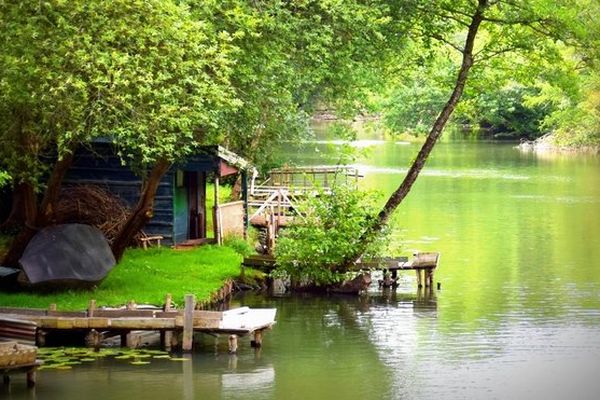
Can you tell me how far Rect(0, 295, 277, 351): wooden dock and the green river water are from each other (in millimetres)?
708

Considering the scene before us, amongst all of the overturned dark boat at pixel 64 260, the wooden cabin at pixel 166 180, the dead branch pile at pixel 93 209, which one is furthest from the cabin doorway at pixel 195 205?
the overturned dark boat at pixel 64 260

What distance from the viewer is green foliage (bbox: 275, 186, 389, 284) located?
31.9 m

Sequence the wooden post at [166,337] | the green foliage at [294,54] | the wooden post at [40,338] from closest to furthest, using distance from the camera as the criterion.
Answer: the wooden post at [40,338]
the wooden post at [166,337]
the green foliage at [294,54]

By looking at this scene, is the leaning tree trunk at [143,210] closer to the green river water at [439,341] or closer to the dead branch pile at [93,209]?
the dead branch pile at [93,209]

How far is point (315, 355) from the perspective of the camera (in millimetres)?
25969

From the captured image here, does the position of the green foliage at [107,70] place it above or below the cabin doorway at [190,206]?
above

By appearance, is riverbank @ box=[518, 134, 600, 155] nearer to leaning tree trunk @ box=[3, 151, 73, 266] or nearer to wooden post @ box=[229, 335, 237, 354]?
leaning tree trunk @ box=[3, 151, 73, 266]

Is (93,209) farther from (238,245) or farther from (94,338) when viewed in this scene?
(94,338)

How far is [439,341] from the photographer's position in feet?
89.7

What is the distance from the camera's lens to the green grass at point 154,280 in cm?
2748

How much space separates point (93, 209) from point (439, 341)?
39.7 ft

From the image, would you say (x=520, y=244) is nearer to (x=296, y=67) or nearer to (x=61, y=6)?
(x=296, y=67)

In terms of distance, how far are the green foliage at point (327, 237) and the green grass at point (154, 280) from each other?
6.74 feet

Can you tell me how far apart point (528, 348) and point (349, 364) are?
4.30 m
